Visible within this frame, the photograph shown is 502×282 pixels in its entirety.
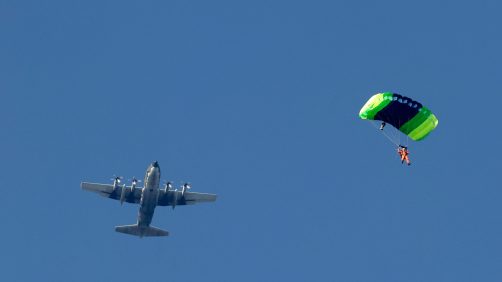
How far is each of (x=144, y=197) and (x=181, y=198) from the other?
8.99 meters

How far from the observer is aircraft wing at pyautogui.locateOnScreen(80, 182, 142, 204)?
143m

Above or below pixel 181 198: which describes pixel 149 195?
below

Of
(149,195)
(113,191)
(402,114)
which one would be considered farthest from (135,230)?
(402,114)

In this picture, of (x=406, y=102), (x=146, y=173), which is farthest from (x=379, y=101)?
(x=146, y=173)

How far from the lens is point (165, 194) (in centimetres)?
14350

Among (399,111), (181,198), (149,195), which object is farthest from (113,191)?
(399,111)

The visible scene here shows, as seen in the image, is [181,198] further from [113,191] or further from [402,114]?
[402,114]

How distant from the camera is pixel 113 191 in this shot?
145 m

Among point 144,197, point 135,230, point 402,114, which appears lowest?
point 135,230

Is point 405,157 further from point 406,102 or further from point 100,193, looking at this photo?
point 100,193

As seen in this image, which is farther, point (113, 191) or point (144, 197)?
point (113, 191)

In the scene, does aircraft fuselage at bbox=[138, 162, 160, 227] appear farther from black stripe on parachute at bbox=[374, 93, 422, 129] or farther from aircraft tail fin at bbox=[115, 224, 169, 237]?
black stripe on parachute at bbox=[374, 93, 422, 129]

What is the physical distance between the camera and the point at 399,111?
111 metres

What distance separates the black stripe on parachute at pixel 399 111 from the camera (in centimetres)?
11019
